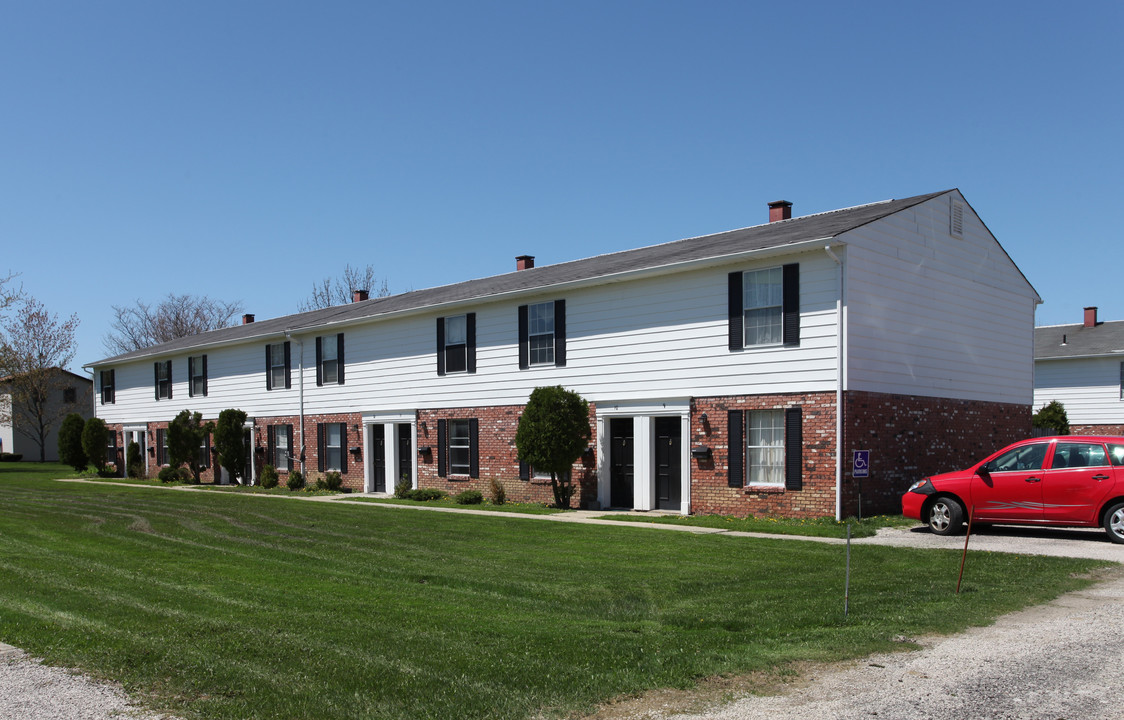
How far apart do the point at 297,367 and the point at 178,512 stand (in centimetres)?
1120

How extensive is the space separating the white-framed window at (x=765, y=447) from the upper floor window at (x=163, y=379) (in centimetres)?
2736

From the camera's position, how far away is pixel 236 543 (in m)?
13.9

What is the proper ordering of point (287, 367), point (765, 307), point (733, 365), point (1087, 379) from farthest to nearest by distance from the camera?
point (1087, 379) → point (287, 367) → point (733, 365) → point (765, 307)

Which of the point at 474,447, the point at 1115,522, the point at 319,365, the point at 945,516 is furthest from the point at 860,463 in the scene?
the point at 319,365

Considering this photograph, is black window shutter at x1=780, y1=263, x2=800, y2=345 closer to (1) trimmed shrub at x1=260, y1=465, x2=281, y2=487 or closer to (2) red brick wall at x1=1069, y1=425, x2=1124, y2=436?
(1) trimmed shrub at x1=260, y1=465, x2=281, y2=487

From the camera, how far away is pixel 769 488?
17.4m

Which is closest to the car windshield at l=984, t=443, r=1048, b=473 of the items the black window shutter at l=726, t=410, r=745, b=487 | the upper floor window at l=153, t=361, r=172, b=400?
the black window shutter at l=726, t=410, r=745, b=487

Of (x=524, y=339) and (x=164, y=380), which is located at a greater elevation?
(x=524, y=339)

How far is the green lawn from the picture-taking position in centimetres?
611

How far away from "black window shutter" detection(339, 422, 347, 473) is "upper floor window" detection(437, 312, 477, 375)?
5311 mm

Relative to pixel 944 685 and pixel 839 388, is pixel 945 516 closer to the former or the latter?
pixel 839 388

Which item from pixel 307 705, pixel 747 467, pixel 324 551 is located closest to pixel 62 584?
pixel 324 551

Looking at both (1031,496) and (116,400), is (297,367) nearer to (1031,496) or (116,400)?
(116,400)

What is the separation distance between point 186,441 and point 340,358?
9.00 meters
